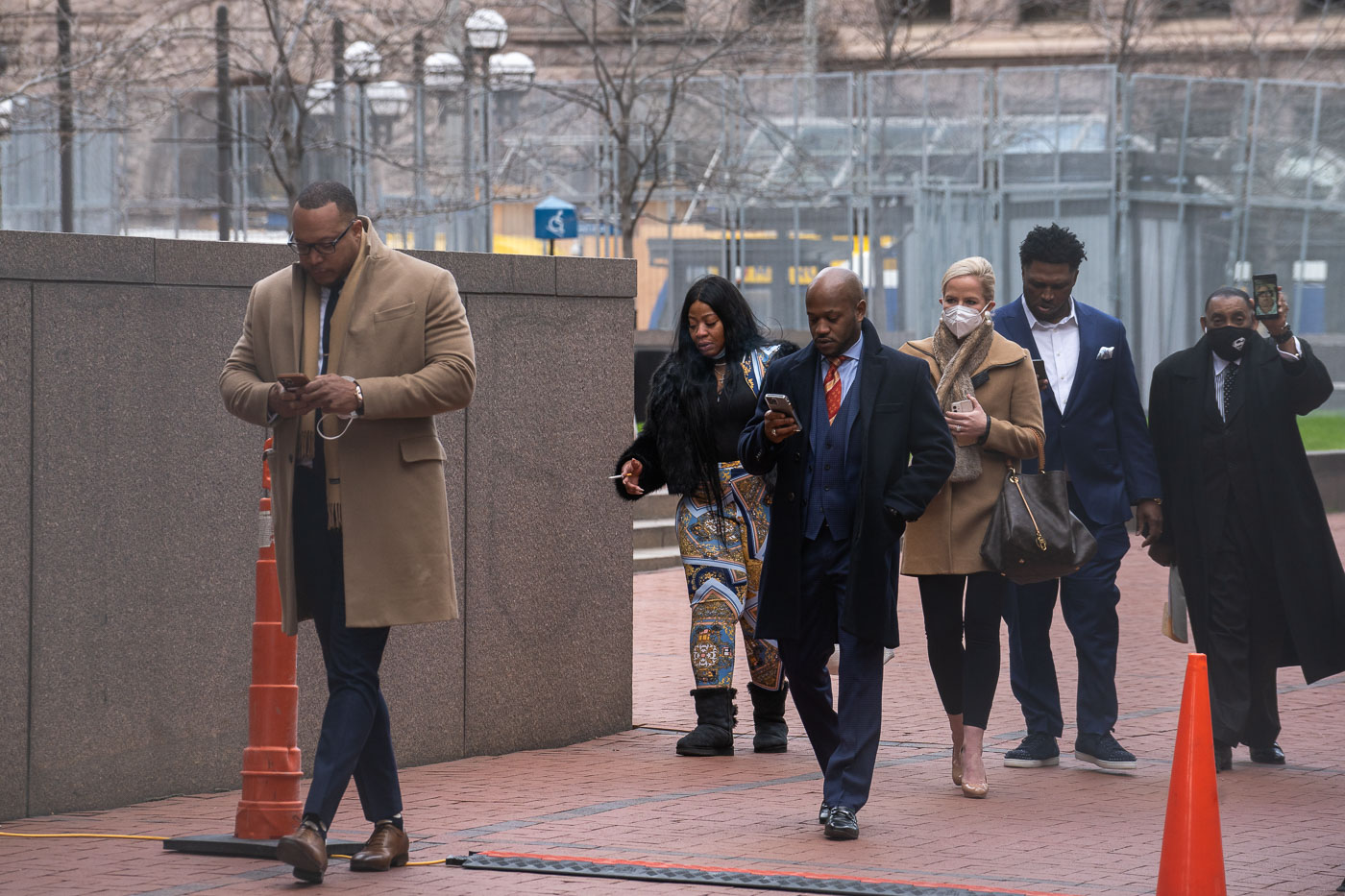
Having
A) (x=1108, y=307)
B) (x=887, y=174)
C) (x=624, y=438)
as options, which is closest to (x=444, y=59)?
(x=887, y=174)

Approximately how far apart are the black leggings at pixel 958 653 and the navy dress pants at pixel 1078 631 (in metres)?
0.75

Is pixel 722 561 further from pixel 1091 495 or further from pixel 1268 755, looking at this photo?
pixel 1268 755

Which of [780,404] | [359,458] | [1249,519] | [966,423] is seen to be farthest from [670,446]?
[359,458]

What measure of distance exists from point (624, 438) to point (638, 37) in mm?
19171

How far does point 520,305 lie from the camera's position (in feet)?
25.4

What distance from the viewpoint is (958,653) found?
21.9 ft

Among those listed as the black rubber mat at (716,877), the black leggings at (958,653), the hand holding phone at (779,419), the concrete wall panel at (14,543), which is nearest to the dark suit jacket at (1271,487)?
the black leggings at (958,653)

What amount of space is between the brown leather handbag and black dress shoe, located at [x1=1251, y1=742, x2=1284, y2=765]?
4.45 ft

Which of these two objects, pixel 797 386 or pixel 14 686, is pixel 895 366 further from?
pixel 14 686

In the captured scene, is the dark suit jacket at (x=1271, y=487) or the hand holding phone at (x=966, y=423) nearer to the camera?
the hand holding phone at (x=966, y=423)

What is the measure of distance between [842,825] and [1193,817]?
1283 millimetres

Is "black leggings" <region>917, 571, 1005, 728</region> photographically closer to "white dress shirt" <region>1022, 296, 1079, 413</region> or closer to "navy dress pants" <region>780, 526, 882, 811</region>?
"navy dress pants" <region>780, 526, 882, 811</region>

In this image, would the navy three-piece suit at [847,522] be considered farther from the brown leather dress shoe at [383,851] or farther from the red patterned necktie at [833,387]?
the brown leather dress shoe at [383,851]

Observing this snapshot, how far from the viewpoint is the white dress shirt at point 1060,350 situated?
7.52 meters
